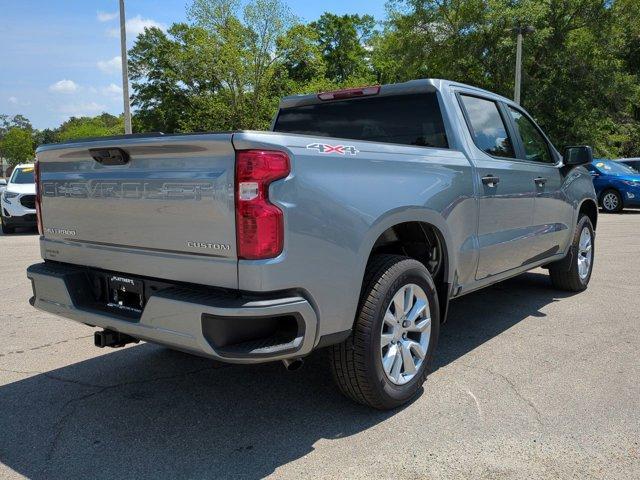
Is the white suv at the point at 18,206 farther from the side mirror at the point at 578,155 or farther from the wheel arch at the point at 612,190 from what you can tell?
the wheel arch at the point at 612,190

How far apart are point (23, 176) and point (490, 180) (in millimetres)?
14330

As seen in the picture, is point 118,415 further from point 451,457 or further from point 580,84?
point 580,84

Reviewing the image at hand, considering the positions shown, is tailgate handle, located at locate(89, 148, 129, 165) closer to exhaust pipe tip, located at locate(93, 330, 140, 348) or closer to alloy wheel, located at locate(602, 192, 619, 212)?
exhaust pipe tip, located at locate(93, 330, 140, 348)

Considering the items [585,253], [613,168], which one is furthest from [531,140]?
[613,168]

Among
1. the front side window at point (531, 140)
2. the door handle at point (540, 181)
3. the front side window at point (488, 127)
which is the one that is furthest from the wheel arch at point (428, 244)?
the front side window at point (531, 140)

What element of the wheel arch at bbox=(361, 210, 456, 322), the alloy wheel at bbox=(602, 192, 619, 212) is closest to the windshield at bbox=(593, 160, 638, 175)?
the alloy wheel at bbox=(602, 192, 619, 212)

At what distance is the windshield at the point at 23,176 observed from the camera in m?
15.0

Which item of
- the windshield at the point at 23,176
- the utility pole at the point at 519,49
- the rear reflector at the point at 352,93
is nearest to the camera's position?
the rear reflector at the point at 352,93

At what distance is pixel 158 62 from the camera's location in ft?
157

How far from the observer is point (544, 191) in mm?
5164

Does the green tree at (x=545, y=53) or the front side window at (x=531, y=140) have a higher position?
the green tree at (x=545, y=53)

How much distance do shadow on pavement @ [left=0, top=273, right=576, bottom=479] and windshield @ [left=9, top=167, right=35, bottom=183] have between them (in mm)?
12405

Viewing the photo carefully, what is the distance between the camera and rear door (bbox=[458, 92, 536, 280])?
4.19 metres

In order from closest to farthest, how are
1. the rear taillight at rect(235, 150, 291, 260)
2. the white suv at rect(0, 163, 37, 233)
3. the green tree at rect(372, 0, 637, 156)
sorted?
1. the rear taillight at rect(235, 150, 291, 260)
2. the white suv at rect(0, 163, 37, 233)
3. the green tree at rect(372, 0, 637, 156)
